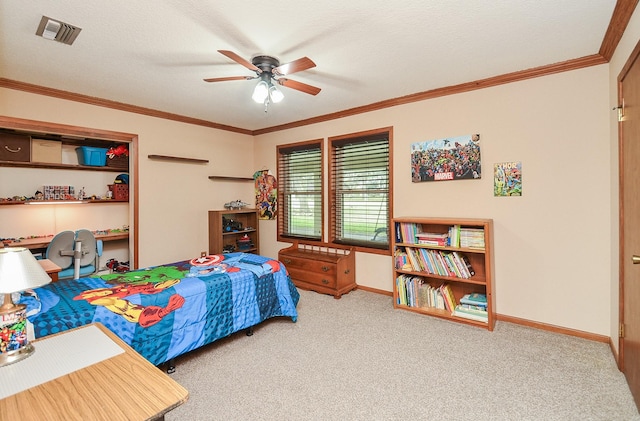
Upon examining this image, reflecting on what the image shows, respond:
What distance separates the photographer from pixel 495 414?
175 centimetres

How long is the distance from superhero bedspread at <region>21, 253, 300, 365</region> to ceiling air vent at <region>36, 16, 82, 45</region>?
183cm

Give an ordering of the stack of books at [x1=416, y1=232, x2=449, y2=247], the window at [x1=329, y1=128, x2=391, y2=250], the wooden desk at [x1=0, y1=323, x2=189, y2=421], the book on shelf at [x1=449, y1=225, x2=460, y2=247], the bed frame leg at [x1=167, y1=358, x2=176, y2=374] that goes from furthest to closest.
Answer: the window at [x1=329, y1=128, x2=391, y2=250]
the stack of books at [x1=416, y1=232, x2=449, y2=247]
the book on shelf at [x1=449, y1=225, x2=460, y2=247]
the bed frame leg at [x1=167, y1=358, x2=176, y2=374]
the wooden desk at [x1=0, y1=323, x2=189, y2=421]

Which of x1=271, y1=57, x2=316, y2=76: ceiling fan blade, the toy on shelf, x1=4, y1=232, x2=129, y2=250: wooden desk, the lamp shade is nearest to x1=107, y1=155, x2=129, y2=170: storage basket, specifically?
x1=4, y1=232, x2=129, y2=250: wooden desk

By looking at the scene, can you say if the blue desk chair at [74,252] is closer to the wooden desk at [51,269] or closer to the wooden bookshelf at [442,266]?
the wooden desk at [51,269]

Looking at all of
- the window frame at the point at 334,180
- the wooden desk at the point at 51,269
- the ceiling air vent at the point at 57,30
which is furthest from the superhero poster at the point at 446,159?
the wooden desk at the point at 51,269

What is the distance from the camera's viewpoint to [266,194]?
A: 520 cm

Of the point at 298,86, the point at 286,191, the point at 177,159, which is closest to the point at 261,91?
the point at 298,86

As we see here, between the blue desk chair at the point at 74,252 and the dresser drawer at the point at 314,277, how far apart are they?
7.86 ft

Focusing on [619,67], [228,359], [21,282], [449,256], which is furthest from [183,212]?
[619,67]

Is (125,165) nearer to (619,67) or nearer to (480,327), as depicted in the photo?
(480,327)

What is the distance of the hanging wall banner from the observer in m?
5.10

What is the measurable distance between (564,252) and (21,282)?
3.71 meters

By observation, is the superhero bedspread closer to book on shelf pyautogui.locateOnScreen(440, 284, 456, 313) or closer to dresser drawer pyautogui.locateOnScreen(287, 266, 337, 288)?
dresser drawer pyautogui.locateOnScreen(287, 266, 337, 288)

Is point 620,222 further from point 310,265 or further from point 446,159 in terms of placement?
point 310,265
